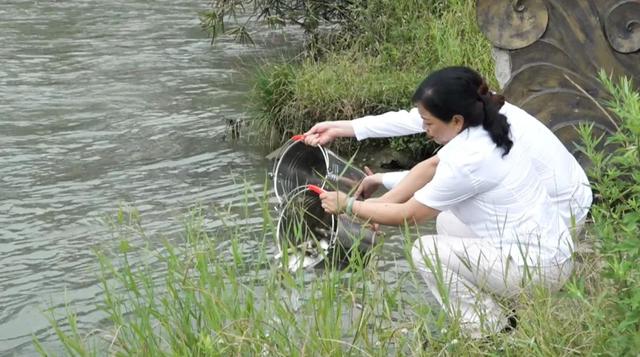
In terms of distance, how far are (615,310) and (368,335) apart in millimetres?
850

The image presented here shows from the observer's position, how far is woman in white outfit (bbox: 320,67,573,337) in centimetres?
452

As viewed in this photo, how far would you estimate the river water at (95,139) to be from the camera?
20.7 feet

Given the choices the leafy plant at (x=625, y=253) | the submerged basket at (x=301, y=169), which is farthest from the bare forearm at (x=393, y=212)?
the leafy plant at (x=625, y=253)

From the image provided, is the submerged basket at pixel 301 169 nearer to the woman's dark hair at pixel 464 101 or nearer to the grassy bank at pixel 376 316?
the woman's dark hair at pixel 464 101

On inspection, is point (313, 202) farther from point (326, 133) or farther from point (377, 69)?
point (377, 69)

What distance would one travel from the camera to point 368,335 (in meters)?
4.00

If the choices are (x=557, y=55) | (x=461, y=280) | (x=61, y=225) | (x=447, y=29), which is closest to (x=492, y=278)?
(x=461, y=280)

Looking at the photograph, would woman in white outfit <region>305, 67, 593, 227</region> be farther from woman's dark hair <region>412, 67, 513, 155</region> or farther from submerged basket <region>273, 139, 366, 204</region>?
submerged basket <region>273, 139, 366, 204</region>

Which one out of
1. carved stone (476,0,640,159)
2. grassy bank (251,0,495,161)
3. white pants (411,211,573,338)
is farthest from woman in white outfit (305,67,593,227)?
grassy bank (251,0,495,161)

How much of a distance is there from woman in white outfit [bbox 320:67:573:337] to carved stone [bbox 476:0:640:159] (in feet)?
5.84

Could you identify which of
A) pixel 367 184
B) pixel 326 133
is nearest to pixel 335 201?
pixel 367 184

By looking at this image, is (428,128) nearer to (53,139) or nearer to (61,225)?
(61,225)

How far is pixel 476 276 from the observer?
4.47 metres

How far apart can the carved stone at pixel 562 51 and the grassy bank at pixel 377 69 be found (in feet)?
5.63
